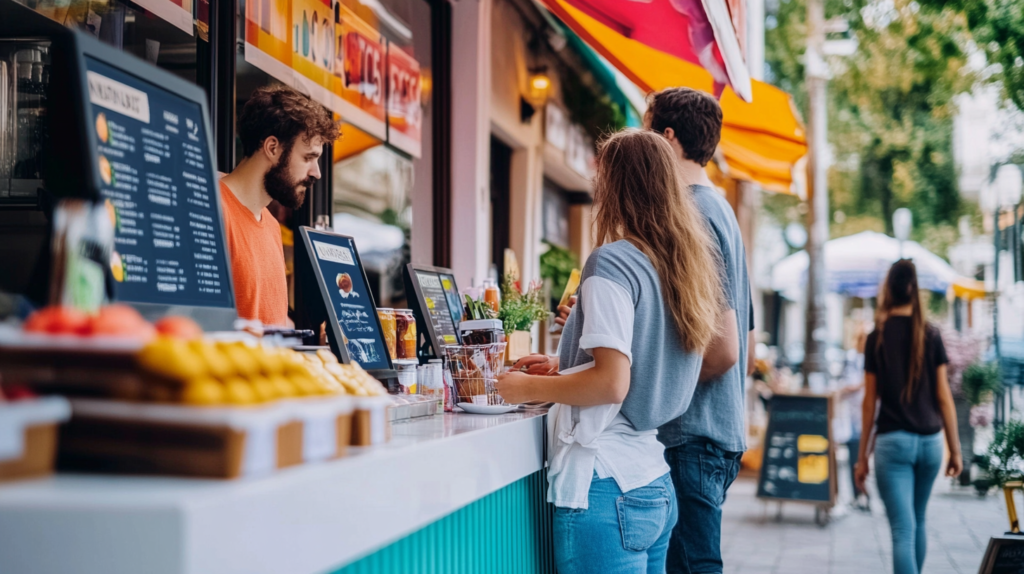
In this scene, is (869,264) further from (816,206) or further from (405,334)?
(405,334)

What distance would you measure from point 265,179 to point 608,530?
1592mm

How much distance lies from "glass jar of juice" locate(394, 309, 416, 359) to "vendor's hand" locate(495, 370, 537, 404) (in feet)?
1.40

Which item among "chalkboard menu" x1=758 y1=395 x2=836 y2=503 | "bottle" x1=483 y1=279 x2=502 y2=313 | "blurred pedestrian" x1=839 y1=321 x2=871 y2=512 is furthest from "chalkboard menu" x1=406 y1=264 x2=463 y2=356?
"blurred pedestrian" x1=839 y1=321 x2=871 y2=512

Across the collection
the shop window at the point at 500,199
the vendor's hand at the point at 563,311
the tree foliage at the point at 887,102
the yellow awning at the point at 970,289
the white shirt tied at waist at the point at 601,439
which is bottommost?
the white shirt tied at waist at the point at 601,439

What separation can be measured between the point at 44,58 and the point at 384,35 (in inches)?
73.5

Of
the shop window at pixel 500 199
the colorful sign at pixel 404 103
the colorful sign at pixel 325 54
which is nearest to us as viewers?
the colorful sign at pixel 325 54

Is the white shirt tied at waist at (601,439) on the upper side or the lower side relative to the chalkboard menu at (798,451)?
upper

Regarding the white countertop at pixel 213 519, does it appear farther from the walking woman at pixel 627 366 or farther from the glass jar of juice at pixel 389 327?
the glass jar of juice at pixel 389 327

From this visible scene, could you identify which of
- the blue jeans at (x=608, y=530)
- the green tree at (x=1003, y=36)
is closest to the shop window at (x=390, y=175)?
the blue jeans at (x=608, y=530)

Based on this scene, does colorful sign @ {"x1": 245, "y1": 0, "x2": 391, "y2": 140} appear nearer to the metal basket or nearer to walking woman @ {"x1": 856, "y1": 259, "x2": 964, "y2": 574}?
the metal basket

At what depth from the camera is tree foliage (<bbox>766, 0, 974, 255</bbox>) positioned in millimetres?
10711

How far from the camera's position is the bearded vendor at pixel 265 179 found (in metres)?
2.88

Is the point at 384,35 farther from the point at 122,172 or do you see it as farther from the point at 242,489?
the point at 242,489

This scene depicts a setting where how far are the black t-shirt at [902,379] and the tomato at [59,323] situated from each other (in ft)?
14.9
